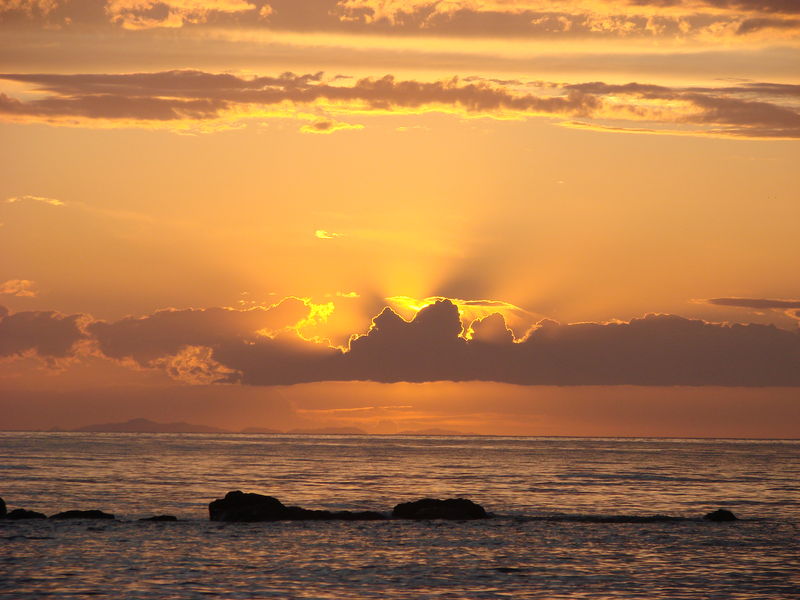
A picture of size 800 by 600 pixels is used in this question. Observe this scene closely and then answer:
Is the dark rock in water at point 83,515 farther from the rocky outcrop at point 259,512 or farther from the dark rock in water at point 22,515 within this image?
the rocky outcrop at point 259,512

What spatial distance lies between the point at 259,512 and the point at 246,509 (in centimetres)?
86

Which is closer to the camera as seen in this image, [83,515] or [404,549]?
[404,549]

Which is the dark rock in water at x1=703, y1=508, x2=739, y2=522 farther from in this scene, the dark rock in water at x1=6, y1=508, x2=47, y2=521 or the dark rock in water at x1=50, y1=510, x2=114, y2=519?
the dark rock in water at x1=6, y1=508, x2=47, y2=521

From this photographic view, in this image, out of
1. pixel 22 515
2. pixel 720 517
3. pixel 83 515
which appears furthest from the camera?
pixel 720 517

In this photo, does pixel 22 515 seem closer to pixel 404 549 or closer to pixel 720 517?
pixel 404 549

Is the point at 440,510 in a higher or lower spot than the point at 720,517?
higher

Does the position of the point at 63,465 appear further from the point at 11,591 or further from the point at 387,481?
the point at 11,591

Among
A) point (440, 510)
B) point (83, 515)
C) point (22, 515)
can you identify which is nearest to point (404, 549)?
point (440, 510)

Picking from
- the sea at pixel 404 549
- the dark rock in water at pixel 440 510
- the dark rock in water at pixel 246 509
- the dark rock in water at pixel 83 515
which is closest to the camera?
the sea at pixel 404 549

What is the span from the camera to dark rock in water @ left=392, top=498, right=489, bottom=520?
226 ft

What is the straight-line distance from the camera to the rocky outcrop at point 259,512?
6650cm

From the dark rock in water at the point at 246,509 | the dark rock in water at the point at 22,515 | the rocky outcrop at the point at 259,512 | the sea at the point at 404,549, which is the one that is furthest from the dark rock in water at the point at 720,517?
the dark rock in water at the point at 22,515

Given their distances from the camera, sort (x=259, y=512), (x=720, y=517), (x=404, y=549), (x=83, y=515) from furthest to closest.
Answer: (x=720, y=517) → (x=259, y=512) → (x=83, y=515) → (x=404, y=549)

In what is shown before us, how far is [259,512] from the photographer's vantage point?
66875 mm
